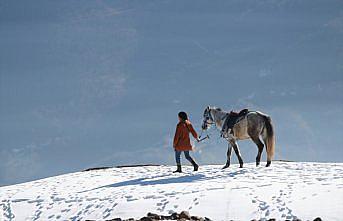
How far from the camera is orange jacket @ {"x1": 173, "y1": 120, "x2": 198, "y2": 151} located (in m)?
25.2

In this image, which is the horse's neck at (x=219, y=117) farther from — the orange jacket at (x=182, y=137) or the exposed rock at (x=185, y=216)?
the exposed rock at (x=185, y=216)

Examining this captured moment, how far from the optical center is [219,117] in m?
27.0

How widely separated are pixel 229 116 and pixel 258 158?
1.89 meters

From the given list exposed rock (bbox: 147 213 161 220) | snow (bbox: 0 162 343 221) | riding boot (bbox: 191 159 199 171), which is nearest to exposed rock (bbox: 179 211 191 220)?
exposed rock (bbox: 147 213 161 220)

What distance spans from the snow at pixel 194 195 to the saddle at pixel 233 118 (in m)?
1.58

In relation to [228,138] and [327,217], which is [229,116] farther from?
[327,217]

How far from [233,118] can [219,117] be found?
100 centimetres

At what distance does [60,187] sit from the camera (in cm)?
2497

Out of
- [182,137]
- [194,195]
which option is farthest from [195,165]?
[194,195]

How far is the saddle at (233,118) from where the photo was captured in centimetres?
2594

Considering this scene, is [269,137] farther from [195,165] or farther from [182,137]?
[182,137]

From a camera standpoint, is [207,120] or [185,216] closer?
[185,216]

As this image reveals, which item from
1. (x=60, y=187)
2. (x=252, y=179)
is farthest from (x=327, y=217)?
(x=60, y=187)

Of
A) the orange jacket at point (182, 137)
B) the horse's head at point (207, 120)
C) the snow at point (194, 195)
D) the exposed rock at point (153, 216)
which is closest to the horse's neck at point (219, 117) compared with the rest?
the horse's head at point (207, 120)
